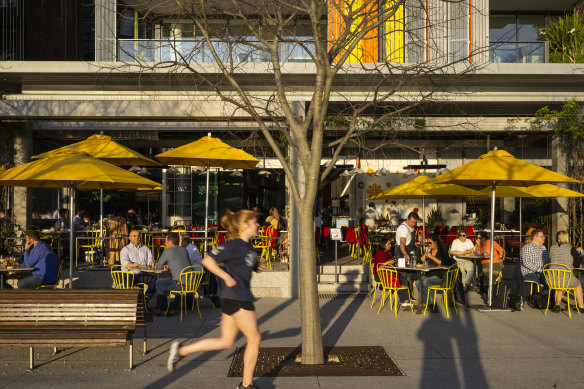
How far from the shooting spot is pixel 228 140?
19.9m

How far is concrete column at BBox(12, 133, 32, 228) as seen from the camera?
15.1 meters

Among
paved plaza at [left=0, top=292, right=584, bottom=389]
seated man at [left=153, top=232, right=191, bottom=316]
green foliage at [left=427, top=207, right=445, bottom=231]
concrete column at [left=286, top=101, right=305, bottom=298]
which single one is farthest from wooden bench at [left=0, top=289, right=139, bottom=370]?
green foliage at [left=427, top=207, right=445, bottom=231]

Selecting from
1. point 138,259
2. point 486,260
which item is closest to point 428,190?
point 486,260

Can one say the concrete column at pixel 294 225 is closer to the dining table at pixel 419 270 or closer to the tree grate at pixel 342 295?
the tree grate at pixel 342 295

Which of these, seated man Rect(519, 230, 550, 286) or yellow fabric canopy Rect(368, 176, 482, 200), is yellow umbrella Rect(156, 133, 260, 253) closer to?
yellow fabric canopy Rect(368, 176, 482, 200)

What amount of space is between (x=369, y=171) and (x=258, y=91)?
614 centimetres

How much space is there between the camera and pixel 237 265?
5.87 m

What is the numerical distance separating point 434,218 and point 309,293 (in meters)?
15.0

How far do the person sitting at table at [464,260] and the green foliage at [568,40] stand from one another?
7312 mm

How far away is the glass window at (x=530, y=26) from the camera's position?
21.5 m

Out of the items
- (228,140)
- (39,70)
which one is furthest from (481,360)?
(228,140)

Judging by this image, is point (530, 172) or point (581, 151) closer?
point (530, 172)

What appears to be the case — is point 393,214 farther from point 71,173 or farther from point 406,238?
point 71,173

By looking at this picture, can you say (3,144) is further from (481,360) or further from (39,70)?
(481,360)
